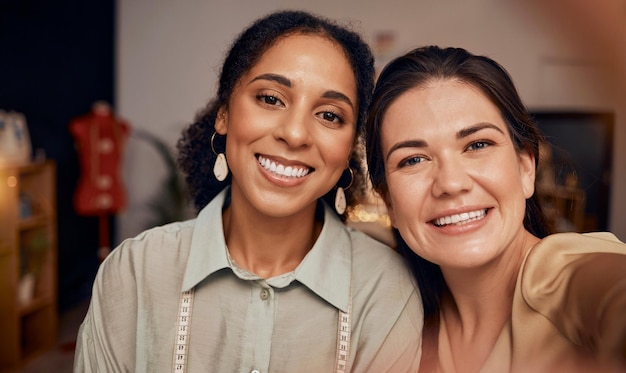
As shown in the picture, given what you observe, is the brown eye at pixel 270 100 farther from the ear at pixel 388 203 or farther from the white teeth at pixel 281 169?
the ear at pixel 388 203

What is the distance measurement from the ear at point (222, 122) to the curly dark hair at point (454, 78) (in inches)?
8.6

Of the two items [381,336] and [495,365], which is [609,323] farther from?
[381,336]

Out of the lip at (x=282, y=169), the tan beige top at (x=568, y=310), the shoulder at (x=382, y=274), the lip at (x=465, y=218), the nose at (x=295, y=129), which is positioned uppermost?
the nose at (x=295, y=129)

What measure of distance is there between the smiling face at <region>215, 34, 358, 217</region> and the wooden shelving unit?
184cm

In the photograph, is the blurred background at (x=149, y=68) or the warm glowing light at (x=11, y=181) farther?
the blurred background at (x=149, y=68)

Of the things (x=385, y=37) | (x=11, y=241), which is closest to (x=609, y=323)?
(x=11, y=241)

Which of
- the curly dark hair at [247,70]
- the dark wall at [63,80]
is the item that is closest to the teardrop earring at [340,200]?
the curly dark hair at [247,70]

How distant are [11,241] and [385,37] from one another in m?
2.14

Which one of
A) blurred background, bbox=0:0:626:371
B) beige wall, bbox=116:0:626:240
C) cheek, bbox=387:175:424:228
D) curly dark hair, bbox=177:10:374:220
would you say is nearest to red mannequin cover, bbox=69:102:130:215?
blurred background, bbox=0:0:626:371

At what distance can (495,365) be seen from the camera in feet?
2.21

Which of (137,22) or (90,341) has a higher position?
(137,22)

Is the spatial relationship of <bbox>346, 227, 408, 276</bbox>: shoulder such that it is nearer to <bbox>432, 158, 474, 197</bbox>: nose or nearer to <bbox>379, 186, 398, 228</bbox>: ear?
<bbox>379, 186, 398, 228</bbox>: ear

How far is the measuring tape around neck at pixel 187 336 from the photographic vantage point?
2.47 ft

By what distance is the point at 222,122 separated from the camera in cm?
87
